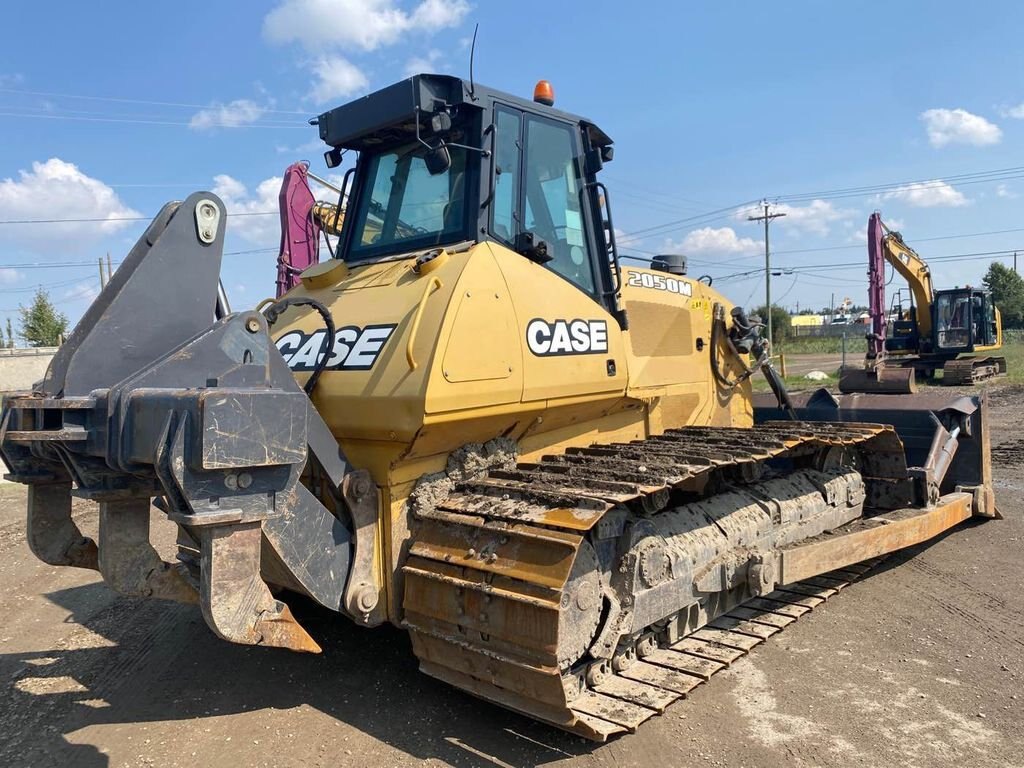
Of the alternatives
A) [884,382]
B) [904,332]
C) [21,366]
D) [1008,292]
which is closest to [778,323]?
[1008,292]

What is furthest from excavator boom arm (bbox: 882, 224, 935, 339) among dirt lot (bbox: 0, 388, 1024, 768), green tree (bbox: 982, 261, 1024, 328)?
green tree (bbox: 982, 261, 1024, 328)

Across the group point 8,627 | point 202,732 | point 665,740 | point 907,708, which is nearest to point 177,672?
point 202,732

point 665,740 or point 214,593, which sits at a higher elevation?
point 214,593

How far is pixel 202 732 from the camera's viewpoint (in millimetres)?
3869

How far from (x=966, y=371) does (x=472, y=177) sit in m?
22.7

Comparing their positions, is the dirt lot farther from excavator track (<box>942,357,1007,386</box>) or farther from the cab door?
excavator track (<box>942,357,1007,386</box>)

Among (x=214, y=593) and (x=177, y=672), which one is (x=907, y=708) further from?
(x=177, y=672)

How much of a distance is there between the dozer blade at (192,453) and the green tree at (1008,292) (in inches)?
2567

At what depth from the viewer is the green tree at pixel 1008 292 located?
58.2 m

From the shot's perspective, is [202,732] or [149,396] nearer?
[149,396]

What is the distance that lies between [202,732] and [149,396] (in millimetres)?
1874

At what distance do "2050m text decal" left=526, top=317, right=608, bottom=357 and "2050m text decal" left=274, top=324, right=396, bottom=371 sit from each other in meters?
0.74

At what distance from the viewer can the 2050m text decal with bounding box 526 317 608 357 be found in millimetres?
4117

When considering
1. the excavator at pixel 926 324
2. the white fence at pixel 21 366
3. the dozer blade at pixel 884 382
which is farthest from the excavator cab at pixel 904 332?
the white fence at pixel 21 366
